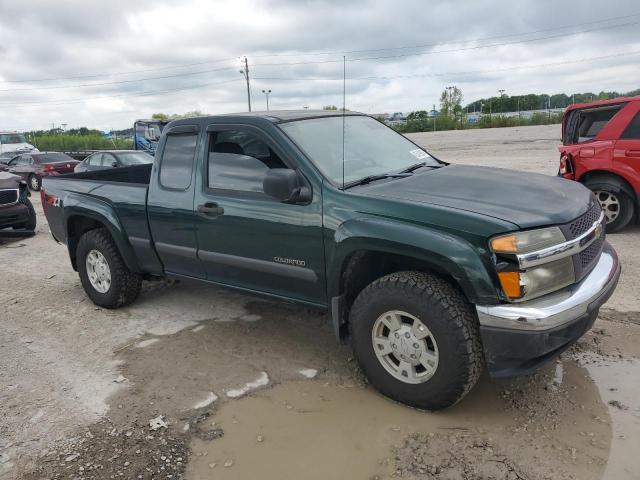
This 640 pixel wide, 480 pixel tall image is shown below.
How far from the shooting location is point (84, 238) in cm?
521

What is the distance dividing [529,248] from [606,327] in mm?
1946

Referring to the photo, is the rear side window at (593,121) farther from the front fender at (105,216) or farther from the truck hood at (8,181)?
the truck hood at (8,181)

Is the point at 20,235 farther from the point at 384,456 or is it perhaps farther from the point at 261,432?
the point at 384,456

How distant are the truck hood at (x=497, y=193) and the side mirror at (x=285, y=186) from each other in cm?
38

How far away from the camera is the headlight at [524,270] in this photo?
276cm

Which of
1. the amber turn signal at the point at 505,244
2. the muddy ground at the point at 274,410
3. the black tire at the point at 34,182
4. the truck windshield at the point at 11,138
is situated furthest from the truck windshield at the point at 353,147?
the truck windshield at the point at 11,138

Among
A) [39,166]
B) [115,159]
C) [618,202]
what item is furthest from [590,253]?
[39,166]

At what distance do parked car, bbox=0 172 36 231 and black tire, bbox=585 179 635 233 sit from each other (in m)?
8.87

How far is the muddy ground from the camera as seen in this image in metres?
2.77

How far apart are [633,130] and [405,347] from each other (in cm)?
557

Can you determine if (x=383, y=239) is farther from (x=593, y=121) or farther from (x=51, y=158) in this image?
(x=51, y=158)

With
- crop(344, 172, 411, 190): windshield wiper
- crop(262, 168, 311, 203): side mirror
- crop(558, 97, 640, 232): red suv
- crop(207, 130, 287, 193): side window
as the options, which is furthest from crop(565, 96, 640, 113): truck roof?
crop(262, 168, 311, 203): side mirror

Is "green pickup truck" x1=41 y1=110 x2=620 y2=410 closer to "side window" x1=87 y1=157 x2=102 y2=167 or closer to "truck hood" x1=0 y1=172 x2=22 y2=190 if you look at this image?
"truck hood" x1=0 y1=172 x2=22 y2=190

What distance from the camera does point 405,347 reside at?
314cm
